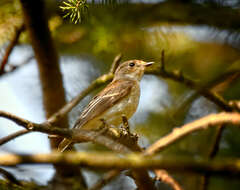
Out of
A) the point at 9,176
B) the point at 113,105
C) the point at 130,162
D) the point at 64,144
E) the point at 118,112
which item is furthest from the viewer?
the point at 113,105

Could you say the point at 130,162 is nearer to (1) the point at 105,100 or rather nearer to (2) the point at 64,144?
(2) the point at 64,144

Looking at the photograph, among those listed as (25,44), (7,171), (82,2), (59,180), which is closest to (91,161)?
(59,180)

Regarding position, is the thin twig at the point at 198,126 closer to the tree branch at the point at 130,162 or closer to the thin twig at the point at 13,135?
the tree branch at the point at 130,162

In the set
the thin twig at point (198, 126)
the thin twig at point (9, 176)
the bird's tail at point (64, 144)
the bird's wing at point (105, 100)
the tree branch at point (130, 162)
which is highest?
the tree branch at point (130, 162)

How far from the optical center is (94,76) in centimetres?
552

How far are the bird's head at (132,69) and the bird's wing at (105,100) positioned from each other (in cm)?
34

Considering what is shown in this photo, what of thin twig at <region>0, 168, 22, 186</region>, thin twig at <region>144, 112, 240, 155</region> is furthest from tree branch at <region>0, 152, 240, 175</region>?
thin twig at <region>0, 168, 22, 186</region>

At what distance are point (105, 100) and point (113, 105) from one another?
0.16m

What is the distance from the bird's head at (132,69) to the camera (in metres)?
5.66

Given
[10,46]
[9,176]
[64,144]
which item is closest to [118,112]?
[64,144]

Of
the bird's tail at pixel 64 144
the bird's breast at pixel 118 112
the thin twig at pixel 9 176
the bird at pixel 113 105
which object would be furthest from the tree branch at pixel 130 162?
the bird's breast at pixel 118 112

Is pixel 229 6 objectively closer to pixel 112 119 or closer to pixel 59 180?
pixel 112 119

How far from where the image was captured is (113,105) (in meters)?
4.91

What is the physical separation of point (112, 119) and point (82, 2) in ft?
6.67
